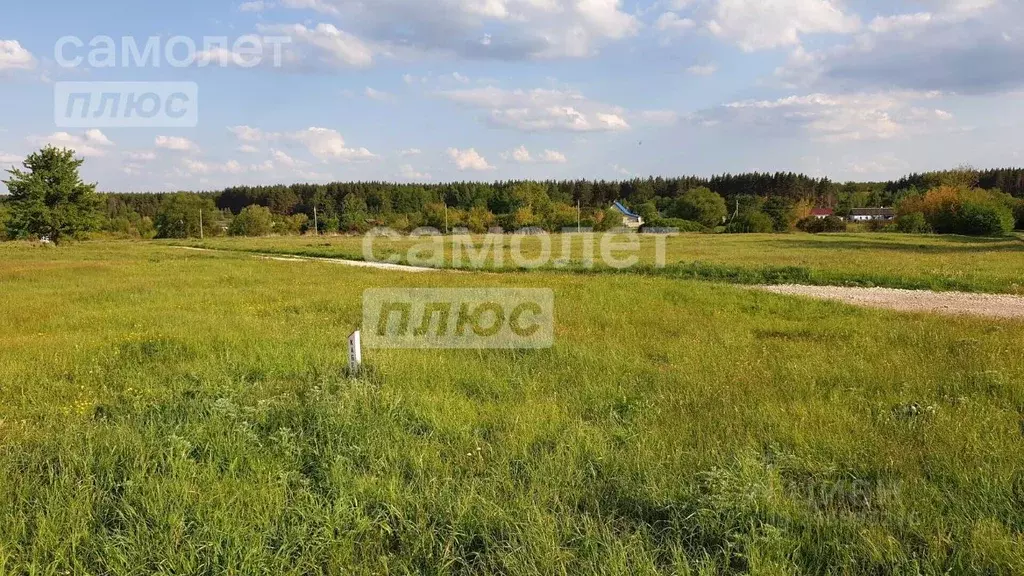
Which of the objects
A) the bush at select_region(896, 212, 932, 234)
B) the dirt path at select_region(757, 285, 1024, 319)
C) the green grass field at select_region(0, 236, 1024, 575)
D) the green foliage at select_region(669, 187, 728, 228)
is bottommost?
the green grass field at select_region(0, 236, 1024, 575)

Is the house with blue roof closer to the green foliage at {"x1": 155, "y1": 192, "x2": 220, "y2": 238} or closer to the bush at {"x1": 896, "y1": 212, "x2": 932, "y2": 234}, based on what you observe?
the bush at {"x1": 896, "y1": 212, "x2": 932, "y2": 234}

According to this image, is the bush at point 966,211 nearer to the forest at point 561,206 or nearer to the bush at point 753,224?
the forest at point 561,206

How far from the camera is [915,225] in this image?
62938mm

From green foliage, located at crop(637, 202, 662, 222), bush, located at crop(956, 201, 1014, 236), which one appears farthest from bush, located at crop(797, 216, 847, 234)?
green foliage, located at crop(637, 202, 662, 222)

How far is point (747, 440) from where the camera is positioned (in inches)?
179

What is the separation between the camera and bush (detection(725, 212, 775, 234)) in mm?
80438

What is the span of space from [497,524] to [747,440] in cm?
227

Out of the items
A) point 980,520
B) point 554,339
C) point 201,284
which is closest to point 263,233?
point 201,284

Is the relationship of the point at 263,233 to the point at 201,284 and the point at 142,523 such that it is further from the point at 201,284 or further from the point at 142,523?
the point at 142,523

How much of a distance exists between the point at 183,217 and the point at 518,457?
107492 mm

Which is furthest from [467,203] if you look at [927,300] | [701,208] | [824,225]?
[927,300]

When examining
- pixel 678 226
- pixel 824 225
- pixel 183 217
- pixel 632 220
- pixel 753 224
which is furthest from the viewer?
pixel 632 220

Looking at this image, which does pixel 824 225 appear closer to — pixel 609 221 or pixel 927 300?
pixel 609 221

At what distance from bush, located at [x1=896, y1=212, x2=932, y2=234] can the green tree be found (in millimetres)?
81367
